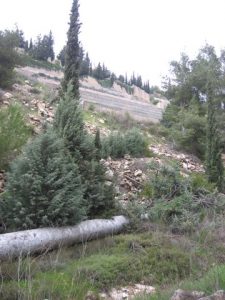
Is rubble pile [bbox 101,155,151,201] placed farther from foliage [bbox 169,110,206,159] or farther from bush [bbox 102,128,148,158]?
foliage [bbox 169,110,206,159]

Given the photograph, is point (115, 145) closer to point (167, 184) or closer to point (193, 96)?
point (167, 184)

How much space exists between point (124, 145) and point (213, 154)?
4.82 meters

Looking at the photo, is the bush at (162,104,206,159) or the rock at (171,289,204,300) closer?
the rock at (171,289,204,300)

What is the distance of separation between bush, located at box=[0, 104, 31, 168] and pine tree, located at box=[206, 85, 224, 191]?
10.9 metres

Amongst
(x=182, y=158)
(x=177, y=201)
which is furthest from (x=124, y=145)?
(x=177, y=201)

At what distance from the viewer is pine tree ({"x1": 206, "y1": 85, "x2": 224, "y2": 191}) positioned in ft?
65.8

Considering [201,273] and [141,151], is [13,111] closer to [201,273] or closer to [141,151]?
[201,273]

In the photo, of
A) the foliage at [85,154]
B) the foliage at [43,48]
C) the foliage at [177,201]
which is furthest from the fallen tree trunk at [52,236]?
the foliage at [43,48]

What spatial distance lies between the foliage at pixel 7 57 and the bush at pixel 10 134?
33.8 ft

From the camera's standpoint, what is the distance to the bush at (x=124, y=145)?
1757 cm

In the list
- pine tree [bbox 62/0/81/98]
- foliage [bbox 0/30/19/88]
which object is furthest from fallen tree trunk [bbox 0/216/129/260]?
foliage [bbox 0/30/19/88]

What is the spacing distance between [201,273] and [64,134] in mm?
5184

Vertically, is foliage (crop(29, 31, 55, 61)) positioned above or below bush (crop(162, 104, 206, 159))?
above

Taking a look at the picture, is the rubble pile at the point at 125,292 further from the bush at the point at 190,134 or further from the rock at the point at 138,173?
the bush at the point at 190,134
